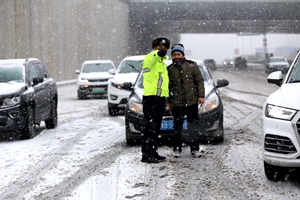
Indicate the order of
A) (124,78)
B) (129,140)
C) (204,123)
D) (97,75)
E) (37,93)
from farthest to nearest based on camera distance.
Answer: (97,75)
(124,78)
(37,93)
(129,140)
(204,123)

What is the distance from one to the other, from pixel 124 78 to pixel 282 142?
9593 millimetres

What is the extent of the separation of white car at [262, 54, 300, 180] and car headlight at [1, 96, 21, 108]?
5348mm

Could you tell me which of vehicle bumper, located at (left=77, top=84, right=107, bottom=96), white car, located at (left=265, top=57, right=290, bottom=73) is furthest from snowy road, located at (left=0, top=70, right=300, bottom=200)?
white car, located at (left=265, top=57, right=290, bottom=73)

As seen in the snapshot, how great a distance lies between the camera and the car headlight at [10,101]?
1027 centimetres

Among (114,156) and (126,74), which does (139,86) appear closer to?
(114,156)

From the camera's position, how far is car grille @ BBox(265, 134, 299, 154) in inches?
234

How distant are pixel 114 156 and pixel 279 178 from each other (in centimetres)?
274

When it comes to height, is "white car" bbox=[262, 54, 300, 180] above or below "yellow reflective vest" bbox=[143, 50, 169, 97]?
below

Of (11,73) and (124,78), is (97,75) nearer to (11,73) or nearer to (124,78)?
(124,78)

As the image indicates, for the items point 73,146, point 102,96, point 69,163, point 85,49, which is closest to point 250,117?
point 73,146

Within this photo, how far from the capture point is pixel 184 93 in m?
8.04

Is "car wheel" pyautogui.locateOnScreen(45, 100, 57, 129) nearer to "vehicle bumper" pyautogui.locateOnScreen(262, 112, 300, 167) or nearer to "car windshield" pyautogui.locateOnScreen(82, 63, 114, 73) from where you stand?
"vehicle bumper" pyautogui.locateOnScreen(262, 112, 300, 167)

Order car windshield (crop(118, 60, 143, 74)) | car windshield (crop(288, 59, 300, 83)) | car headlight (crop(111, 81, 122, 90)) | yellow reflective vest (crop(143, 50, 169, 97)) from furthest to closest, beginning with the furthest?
car windshield (crop(118, 60, 143, 74)), car headlight (crop(111, 81, 122, 90)), yellow reflective vest (crop(143, 50, 169, 97)), car windshield (crop(288, 59, 300, 83))

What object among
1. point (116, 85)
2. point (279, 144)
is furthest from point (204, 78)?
point (116, 85)
